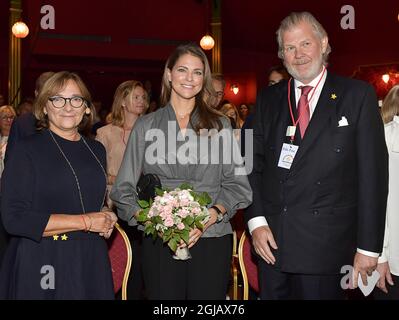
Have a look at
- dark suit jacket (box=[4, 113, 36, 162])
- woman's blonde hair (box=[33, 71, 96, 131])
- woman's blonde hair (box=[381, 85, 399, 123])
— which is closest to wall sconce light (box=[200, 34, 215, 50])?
dark suit jacket (box=[4, 113, 36, 162])

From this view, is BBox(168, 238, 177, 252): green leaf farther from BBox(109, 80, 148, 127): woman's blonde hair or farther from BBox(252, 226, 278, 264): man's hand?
BBox(109, 80, 148, 127): woman's blonde hair

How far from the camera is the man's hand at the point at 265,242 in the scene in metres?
2.48

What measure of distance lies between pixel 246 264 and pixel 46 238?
1.52m

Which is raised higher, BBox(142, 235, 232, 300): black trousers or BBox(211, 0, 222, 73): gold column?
BBox(211, 0, 222, 73): gold column

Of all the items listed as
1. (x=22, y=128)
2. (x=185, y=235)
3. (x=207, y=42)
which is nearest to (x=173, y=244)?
(x=185, y=235)

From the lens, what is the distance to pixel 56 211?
92.4 inches

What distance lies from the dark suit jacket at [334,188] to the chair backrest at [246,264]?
875 millimetres

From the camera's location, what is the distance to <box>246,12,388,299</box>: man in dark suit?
236 cm

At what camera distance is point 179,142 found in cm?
263

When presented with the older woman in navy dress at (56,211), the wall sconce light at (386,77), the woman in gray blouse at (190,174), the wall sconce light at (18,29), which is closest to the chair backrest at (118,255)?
the woman in gray blouse at (190,174)

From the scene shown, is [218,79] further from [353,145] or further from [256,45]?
[256,45]

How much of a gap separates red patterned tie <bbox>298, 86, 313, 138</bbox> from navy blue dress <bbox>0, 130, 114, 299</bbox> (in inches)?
40.9

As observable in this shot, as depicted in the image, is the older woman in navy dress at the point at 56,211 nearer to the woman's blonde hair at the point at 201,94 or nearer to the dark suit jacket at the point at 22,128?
the woman's blonde hair at the point at 201,94
